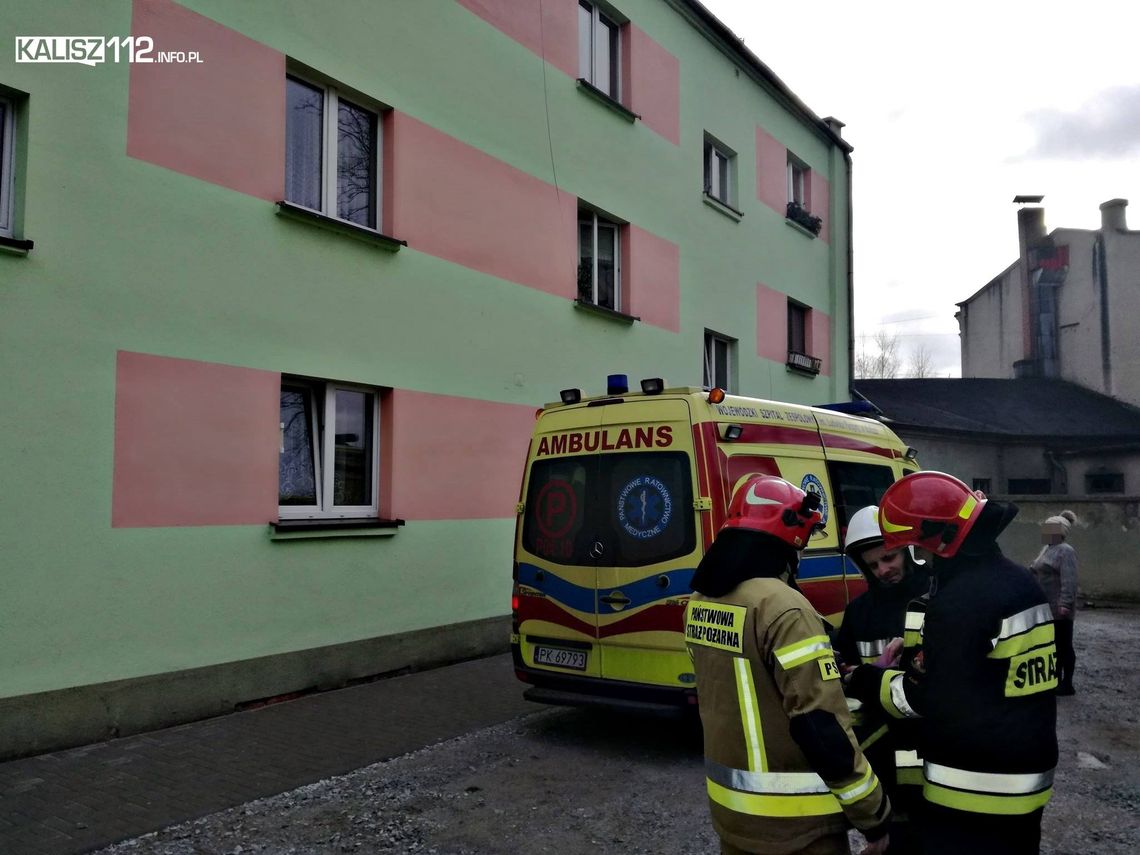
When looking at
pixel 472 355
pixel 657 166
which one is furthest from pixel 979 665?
pixel 657 166

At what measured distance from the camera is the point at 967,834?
8.73 ft

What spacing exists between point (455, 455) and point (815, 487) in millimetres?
4041

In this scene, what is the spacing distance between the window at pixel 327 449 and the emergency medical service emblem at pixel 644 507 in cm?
327

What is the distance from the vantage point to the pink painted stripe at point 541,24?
10.1m

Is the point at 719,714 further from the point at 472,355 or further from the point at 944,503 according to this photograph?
the point at 472,355

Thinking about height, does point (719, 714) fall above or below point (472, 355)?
below

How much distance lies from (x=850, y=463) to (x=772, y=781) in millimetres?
5003

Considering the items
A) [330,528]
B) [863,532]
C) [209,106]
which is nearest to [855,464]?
[863,532]

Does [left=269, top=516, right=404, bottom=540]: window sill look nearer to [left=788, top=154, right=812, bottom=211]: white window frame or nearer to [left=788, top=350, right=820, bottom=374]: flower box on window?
[left=788, top=350, right=820, bottom=374]: flower box on window

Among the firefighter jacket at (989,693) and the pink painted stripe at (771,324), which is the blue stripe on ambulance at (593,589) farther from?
the pink painted stripe at (771,324)

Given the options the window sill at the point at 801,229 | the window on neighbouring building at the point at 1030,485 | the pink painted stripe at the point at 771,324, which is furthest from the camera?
the window on neighbouring building at the point at 1030,485

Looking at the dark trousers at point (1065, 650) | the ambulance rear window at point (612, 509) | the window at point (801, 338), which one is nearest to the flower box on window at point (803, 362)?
the window at point (801, 338)

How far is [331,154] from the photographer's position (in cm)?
838

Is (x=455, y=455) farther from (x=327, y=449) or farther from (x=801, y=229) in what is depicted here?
(x=801, y=229)
